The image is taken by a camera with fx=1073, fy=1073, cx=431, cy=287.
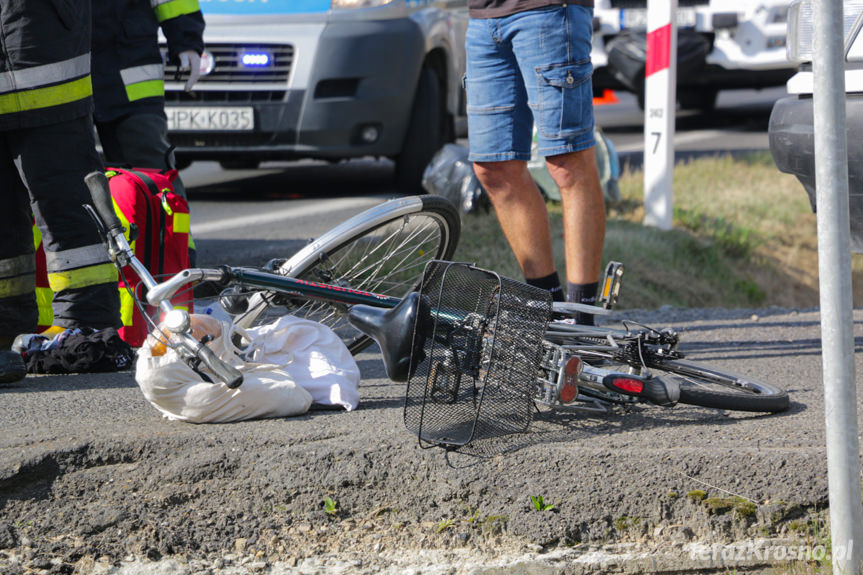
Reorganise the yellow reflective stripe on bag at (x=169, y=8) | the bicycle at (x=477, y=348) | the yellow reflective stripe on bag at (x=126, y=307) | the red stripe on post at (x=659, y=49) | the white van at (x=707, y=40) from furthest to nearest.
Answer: the white van at (x=707, y=40) → the red stripe on post at (x=659, y=49) → the yellow reflective stripe on bag at (x=169, y=8) → the yellow reflective stripe on bag at (x=126, y=307) → the bicycle at (x=477, y=348)

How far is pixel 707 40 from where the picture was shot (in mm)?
10367

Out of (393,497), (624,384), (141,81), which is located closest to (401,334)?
(393,497)

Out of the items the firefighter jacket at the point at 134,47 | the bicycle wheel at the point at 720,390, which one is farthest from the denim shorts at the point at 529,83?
the firefighter jacket at the point at 134,47

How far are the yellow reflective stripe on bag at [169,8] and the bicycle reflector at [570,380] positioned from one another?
261 centimetres

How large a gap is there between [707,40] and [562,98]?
7.50 meters

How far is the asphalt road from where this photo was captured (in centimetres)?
258

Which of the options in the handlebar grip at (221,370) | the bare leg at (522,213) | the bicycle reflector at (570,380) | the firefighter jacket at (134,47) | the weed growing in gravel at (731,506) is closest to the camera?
the handlebar grip at (221,370)

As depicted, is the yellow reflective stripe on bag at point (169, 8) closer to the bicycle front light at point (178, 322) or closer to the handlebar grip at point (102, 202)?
the handlebar grip at point (102, 202)

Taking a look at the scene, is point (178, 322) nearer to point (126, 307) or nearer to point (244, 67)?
point (126, 307)

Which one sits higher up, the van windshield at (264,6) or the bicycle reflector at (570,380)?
the van windshield at (264,6)

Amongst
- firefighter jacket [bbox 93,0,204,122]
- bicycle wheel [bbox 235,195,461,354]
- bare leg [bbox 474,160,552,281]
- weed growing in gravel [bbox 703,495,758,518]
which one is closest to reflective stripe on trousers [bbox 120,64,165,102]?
firefighter jacket [bbox 93,0,204,122]

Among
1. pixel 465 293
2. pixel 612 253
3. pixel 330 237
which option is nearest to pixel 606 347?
pixel 465 293

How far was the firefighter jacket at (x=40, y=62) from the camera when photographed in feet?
11.2

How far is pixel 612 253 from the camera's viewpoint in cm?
611
